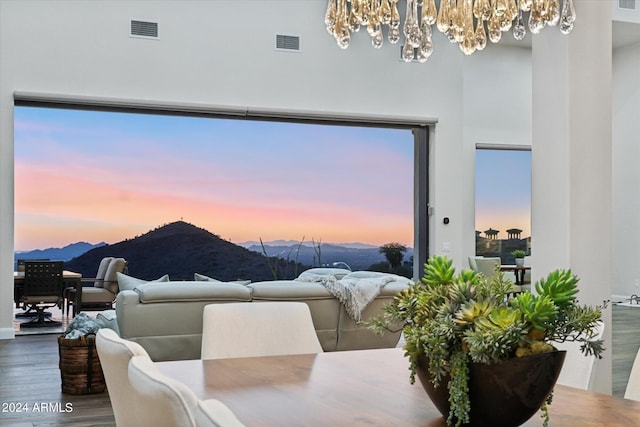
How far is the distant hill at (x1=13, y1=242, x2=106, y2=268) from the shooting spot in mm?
11086

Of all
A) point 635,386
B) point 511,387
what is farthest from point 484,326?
point 635,386

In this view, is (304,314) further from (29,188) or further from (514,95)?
(514,95)

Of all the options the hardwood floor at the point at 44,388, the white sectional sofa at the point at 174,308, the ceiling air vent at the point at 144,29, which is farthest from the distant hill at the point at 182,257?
the white sectional sofa at the point at 174,308

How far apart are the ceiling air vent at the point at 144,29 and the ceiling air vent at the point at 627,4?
707 cm

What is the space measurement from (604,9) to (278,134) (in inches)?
326

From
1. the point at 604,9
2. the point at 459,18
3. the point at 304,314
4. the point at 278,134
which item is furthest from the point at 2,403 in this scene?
the point at 278,134

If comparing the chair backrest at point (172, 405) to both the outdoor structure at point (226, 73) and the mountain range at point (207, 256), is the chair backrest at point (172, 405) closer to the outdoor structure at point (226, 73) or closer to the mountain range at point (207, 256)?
the outdoor structure at point (226, 73)

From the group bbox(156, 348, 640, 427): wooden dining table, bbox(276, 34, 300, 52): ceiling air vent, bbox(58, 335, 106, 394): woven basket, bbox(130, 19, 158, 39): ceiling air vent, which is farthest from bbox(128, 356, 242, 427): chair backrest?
bbox(276, 34, 300, 52): ceiling air vent

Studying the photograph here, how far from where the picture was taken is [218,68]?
8500 mm

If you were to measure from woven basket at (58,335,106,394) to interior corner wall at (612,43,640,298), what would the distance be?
973 centimetres

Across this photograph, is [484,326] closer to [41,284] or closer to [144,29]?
[144,29]

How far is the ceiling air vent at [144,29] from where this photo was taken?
26.8ft

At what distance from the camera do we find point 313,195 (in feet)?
38.4

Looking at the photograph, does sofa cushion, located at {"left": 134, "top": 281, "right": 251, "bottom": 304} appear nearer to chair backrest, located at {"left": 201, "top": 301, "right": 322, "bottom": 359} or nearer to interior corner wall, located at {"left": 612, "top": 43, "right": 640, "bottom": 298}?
chair backrest, located at {"left": 201, "top": 301, "right": 322, "bottom": 359}
